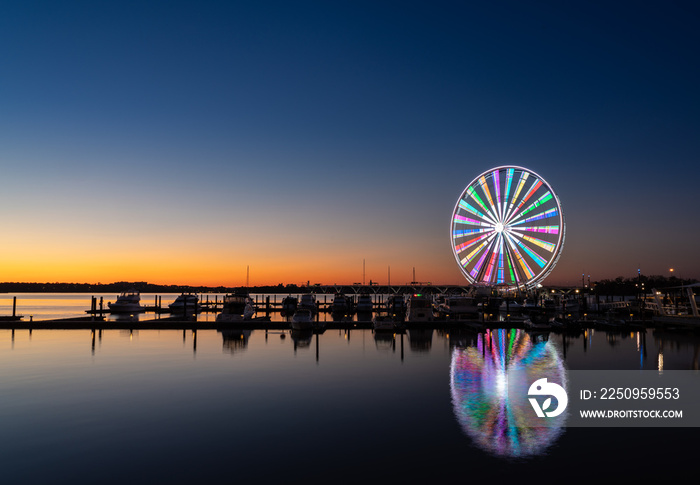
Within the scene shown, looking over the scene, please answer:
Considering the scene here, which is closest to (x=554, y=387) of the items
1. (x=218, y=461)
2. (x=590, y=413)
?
(x=590, y=413)

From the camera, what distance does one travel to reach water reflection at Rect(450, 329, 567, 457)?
16234 mm

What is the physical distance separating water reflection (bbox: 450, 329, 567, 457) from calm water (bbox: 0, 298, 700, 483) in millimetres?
149

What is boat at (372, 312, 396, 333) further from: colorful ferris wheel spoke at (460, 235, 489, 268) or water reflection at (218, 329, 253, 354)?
colorful ferris wheel spoke at (460, 235, 489, 268)

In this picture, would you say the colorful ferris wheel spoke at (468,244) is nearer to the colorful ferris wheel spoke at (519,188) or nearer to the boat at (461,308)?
the colorful ferris wheel spoke at (519,188)

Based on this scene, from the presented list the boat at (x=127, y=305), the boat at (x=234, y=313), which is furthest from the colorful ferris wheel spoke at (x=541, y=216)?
the boat at (x=127, y=305)

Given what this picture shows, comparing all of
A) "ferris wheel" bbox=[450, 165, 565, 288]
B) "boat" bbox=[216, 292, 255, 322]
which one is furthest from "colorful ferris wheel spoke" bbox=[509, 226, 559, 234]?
"boat" bbox=[216, 292, 255, 322]

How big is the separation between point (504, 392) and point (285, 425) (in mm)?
10446

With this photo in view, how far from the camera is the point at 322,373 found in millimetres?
28875

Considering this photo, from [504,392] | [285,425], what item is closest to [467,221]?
[504,392]

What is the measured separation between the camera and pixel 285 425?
18250mm

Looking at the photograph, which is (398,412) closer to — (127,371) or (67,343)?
(127,371)

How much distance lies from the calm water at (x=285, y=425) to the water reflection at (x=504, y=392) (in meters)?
0.15

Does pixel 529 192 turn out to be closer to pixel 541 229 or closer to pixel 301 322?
pixel 541 229

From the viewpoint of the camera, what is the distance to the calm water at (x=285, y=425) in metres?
13.9
